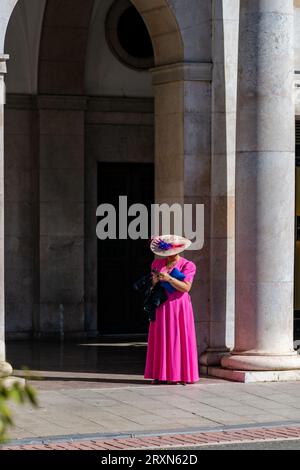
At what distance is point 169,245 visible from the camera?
40.5ft

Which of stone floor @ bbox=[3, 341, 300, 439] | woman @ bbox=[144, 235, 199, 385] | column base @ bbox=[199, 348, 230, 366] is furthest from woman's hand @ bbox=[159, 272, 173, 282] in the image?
column base @ bbox=[199, 348, 230, 366]

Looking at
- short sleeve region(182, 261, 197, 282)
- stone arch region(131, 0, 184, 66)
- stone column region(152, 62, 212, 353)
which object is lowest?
short sleeve region(182, 261, 197, 282)

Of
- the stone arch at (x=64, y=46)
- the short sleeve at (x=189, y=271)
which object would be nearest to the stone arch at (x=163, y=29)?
the short sleeve at (x=189, y=271)

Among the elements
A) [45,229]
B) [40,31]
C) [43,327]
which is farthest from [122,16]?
[43,327]

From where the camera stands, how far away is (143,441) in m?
9.28

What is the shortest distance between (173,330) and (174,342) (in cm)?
13

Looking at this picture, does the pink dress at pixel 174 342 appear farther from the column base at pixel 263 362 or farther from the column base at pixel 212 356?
the column base at pixel 212 356

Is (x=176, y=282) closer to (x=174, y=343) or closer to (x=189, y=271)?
(x=189, y=271)

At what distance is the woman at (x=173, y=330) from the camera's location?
12.3m

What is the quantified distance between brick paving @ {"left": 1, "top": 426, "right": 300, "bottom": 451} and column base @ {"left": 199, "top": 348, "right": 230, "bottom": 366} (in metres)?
3.41

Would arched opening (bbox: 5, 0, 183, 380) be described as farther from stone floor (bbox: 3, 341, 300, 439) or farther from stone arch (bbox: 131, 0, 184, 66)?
stone arch (bbox: 131, 0, 184, 66)

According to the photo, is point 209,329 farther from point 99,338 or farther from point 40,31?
point 40,31

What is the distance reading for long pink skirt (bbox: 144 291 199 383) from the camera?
1231cm

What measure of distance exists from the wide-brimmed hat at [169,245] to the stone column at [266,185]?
83 cm
